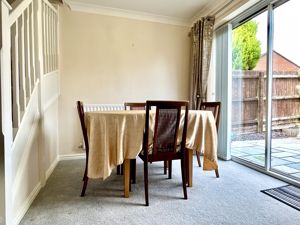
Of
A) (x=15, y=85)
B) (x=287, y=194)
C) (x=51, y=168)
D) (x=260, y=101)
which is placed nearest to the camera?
(x=15, y=85)

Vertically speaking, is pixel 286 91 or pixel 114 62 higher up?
pixel 114 62

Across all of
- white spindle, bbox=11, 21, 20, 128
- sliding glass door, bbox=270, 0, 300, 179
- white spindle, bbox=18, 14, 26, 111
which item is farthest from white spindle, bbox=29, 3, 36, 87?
sliding glass door, bbox=270, 0, 300, 179

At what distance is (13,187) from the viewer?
1.66m

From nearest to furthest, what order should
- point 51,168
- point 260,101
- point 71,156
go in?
point 51,168
point 260,101
point 71,156

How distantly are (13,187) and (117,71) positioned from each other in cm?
254

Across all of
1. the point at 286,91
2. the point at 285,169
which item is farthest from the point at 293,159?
the point at 286,91

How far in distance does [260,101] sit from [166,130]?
1.71m

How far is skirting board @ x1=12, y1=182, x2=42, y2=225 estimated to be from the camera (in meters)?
1.68

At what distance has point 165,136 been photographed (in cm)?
211

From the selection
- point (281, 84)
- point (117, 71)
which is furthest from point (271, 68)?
point (117, 71)

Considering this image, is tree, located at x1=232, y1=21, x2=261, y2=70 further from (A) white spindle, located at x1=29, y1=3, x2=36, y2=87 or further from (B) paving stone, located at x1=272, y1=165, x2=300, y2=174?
(A) white spindle, located at x1=29, y1=3, x2=36, y2=87

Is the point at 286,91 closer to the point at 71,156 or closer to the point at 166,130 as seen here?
the point at 166,130

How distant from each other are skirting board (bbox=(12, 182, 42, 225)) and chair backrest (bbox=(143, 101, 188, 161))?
112cm

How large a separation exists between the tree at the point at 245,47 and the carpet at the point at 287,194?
1.70 metres
